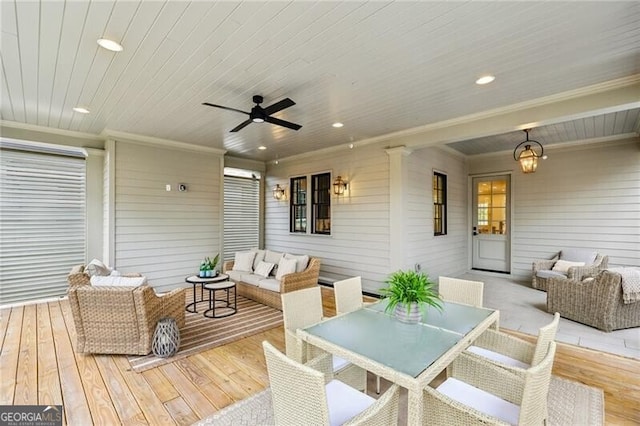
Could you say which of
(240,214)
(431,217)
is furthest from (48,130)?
(431,217)

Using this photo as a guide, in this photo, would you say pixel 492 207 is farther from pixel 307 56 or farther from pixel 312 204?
pixel 307 56

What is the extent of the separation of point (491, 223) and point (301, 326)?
6.69 m

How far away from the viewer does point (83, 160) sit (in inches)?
214

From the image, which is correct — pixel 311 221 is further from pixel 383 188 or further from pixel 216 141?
pixel 216 141

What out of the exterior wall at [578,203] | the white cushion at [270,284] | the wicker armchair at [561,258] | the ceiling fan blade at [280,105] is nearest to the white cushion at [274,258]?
the white cushion at [270,284]

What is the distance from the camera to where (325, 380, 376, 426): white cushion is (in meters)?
1.56

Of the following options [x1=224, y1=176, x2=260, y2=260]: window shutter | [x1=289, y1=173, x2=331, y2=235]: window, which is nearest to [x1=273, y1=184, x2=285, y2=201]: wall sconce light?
[x1=289, y1=173, x2=331, y2=235]: window

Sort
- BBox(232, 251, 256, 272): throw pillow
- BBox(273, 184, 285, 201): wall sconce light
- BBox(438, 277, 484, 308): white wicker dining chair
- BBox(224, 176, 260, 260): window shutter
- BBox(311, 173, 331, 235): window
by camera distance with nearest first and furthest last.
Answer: BBox(438, 277, 484, 308): white wicker dining chair, BBox(232, 251, 256, 272): throw pillow, BBox(311, 173, 331, 235): window, BBox(224, 176, 260, 260): window shutter, BBox(273, 184, 285, 201): wall sconce light

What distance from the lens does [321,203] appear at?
6.78m

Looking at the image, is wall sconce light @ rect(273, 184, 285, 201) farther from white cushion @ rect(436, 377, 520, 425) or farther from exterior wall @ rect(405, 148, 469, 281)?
white cushion @ rect(436, 377, 520, 425)

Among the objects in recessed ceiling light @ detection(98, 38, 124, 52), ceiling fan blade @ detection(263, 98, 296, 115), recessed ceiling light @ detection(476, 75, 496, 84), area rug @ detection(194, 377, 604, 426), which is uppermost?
recessed ceiling light @ detection(476, 75, 496, 84)

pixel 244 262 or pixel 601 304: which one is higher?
pixel 244 262

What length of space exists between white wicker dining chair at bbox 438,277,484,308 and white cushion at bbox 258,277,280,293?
2.57m

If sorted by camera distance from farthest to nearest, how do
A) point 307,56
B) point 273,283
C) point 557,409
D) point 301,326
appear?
point 273,283 → point 307,56 → point 301,326 → point 557,409
